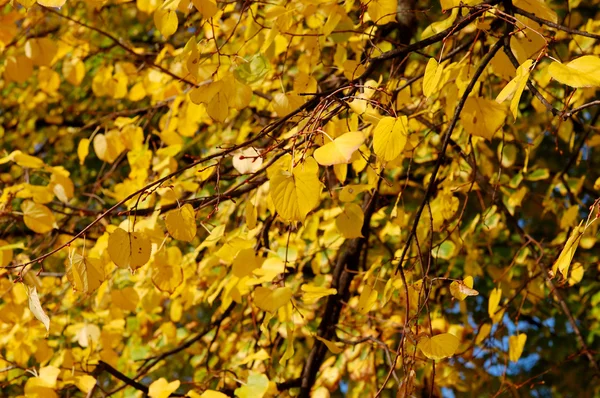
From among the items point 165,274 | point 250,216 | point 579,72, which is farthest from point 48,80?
point 579,72

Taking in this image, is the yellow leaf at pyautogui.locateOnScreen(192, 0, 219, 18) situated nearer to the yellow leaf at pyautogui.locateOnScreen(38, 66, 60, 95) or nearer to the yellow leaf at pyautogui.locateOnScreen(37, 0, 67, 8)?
the yellow leaf at pyautogui.locateOnScreen(37, 0, 67, 8)

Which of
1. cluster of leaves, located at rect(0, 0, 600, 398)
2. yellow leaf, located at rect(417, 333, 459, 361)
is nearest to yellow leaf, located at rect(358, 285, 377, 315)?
cluster of leaves, located at rect(0, 0, 600, 398)

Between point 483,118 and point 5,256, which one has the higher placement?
point 483,118

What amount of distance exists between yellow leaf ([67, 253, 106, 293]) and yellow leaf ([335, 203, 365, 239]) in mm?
393

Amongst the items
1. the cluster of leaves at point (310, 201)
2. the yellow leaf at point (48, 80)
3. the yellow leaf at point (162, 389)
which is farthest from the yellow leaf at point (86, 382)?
the yellow leaf at point (48, 80)

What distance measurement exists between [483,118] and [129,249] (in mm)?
536

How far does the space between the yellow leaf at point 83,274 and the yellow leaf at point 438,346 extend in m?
0.48

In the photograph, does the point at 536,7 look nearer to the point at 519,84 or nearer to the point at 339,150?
the point at 519,84

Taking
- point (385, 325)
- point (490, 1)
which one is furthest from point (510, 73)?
point (385, 325)

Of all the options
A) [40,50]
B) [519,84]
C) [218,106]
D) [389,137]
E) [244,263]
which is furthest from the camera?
A: [40,50]

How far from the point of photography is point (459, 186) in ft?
4.66

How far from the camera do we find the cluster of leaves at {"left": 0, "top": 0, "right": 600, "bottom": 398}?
39.7 inches

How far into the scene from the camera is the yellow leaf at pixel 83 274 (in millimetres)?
1050

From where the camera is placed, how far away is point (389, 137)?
2.88 ft
